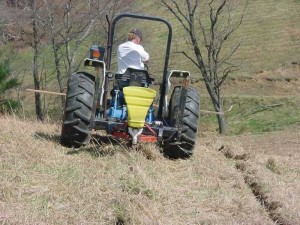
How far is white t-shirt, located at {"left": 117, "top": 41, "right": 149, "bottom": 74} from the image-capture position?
291 inches

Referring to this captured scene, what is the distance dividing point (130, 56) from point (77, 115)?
1.17 meters

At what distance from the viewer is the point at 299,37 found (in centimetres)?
3123

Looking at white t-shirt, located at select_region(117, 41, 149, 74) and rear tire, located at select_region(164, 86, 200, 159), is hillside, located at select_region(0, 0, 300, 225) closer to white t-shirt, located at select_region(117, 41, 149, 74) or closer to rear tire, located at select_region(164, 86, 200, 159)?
rear tire, located at select_region(164, 86, 200, 159)

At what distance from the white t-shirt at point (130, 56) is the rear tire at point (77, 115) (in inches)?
25.4

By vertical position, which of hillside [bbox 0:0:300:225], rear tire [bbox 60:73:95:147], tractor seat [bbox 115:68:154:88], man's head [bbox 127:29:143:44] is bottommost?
hillside [bbox 0:0:300:225]

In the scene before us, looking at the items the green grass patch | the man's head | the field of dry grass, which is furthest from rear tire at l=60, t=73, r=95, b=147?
the green grass patch

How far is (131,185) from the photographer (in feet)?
16.8

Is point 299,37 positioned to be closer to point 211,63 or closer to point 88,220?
point 211,63

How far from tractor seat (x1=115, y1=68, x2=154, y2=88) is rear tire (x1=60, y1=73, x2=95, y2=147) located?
0.41m

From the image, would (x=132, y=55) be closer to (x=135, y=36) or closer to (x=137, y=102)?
(x=135, y=36)

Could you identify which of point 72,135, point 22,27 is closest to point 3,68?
point 22,27

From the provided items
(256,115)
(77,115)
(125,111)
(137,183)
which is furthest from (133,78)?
(256,115)

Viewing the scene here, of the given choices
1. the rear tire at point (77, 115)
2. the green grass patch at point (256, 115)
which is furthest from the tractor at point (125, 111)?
the green grass patch at point (256, 115)

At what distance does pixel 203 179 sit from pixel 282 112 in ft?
51.1
